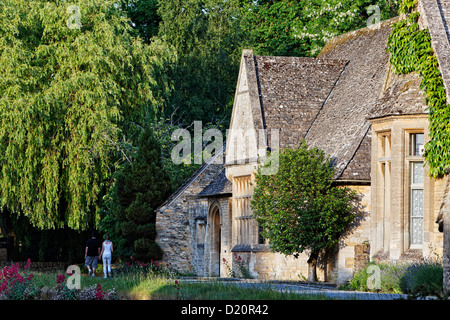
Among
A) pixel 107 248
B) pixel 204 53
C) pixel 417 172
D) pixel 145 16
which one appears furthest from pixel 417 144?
pixel 145 16

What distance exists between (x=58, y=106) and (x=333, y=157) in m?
11.7

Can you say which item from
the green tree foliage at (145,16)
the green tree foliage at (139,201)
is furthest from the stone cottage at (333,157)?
the green tree foliage at (145,16)

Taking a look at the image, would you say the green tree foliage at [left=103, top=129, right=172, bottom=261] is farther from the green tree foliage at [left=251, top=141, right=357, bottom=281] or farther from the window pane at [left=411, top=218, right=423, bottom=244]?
the window pane at [left=411, top=218, right=423, bottom=244]

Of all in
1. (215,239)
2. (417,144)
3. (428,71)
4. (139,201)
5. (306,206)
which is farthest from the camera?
(139,201)

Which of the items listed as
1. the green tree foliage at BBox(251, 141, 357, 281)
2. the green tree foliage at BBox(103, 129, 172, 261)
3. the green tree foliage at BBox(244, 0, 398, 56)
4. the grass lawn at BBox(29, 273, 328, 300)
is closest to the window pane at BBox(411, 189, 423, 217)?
the green tree foliage at BBox(251, 141, 357, 281)

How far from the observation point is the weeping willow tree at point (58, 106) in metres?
29.7

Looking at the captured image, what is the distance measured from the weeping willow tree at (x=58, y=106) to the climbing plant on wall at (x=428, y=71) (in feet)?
46.4

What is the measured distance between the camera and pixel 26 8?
1265 inches

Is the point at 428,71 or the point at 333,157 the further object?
the point at 333,157

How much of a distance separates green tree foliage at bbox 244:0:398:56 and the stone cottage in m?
4.21

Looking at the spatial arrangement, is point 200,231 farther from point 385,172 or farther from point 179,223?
point 385,172

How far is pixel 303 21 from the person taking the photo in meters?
38.7

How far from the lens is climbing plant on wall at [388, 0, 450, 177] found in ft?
56.1
